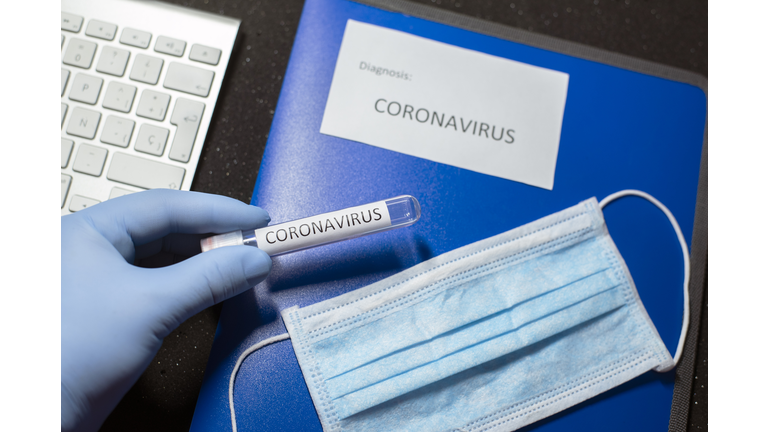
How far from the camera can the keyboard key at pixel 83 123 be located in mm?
579

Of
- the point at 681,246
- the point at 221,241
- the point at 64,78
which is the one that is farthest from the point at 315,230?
the point at 681,246

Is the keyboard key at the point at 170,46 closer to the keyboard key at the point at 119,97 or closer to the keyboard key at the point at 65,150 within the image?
the keyboard key at the point at 119,97

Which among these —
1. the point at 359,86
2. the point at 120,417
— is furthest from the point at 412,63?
the point at 120,417

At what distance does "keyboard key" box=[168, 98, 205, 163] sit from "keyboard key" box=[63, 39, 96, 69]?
15cm

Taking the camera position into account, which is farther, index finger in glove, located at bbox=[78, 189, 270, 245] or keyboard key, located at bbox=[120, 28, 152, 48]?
keyboard key, located at bbox=[120, 28, 152, 48]

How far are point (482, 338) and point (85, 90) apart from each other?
26.5 inches

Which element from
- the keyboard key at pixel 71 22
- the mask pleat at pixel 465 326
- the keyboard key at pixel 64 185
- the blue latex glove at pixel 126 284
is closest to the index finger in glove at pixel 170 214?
the blue latex glove at pixel 126 284

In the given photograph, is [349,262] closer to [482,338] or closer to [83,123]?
[482,338]

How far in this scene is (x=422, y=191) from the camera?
2.01 feet

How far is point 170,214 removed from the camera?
515mm

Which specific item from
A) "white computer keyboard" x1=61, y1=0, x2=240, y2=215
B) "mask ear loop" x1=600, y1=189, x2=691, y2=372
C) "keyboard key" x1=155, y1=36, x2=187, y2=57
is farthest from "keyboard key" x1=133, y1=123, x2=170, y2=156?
"mask ear loop" x1=600, y1=189, x2=691, y2=372

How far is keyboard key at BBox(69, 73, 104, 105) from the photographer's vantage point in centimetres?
59

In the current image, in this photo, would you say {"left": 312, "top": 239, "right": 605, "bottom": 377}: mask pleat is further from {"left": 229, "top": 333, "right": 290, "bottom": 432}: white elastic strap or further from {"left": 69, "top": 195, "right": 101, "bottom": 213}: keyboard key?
{"left": 69, "top": 195, "right": 101, "bottom": 213}: keyboard key

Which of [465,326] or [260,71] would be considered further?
[260,71]
